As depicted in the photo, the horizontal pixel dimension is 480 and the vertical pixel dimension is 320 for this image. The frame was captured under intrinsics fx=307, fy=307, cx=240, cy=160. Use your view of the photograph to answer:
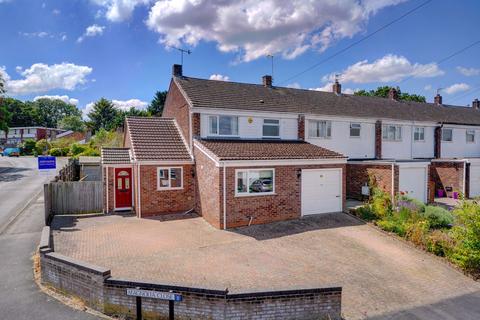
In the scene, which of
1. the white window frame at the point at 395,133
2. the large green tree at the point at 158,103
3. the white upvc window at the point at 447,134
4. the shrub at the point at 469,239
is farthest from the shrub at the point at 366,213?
the large green tree at the point at 158,103

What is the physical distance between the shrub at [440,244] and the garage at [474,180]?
1215 centimetres

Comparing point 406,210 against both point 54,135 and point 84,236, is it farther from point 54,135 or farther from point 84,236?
point 54,135

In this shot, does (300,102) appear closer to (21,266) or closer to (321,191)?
(321,191)

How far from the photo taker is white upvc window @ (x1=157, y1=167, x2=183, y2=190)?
15383mm

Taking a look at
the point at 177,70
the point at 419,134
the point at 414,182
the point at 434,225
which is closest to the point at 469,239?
the point at 434,225

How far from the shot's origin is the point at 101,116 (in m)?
70.3

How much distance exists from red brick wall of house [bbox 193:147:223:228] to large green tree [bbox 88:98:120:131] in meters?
60.6

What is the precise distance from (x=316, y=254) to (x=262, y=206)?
3.49m

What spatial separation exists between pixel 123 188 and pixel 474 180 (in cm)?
2252

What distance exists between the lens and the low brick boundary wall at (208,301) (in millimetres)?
6191

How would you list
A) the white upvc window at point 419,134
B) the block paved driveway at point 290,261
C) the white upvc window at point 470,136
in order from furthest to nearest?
the white upvc window at point 470,136
the white upvc window at point 419,134
the block paved driveway at point 290,261

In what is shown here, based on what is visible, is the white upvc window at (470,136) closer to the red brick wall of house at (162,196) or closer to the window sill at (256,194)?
the window sill at (256,194)

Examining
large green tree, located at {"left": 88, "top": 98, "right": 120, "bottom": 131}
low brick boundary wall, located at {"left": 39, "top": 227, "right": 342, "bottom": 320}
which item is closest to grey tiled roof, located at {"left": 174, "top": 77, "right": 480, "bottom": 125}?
low brick boundary wall, located at {"left": 39, "top": 227, "right": 342, "bottom": 320}

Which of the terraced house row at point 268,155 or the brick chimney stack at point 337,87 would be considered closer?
the terraced house row at point 268,155
